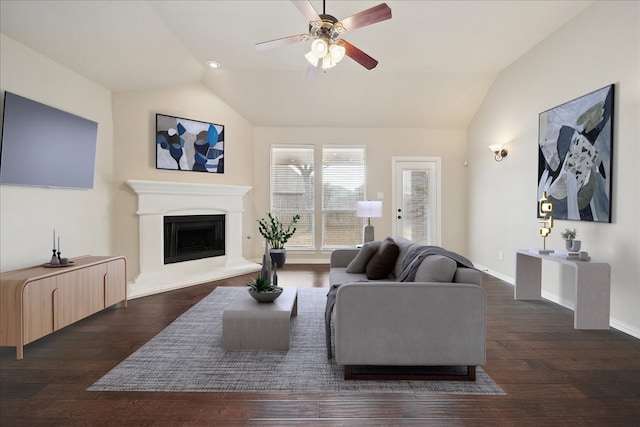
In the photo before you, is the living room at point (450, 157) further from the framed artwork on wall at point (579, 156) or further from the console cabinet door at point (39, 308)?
the console cabinet door at point (39, 308)

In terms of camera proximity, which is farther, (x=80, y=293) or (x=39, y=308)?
(x=80, y=293)

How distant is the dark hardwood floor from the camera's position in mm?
1854

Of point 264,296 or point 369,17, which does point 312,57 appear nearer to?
point 369,17

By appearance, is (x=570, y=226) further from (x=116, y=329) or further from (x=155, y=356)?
(x=116, y=329)

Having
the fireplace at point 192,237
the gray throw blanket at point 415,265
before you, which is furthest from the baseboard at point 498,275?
the fireplace at point 192,237

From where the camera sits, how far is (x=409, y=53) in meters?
4.68

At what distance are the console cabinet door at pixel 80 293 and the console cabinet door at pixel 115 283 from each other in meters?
0.07

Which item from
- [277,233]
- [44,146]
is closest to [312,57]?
[44,146]

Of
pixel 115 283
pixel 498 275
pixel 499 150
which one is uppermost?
pixel 499 150

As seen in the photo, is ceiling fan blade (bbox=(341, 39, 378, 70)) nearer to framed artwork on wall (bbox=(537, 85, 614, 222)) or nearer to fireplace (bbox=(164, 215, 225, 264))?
framed artwork on wall (bbox=(537, 85, 614, 222))

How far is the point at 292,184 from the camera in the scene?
22.1ft

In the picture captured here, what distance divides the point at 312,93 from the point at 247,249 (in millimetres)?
3171

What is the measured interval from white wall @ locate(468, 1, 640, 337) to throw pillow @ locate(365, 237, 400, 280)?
2.14 meters

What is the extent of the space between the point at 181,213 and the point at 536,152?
521 cm
